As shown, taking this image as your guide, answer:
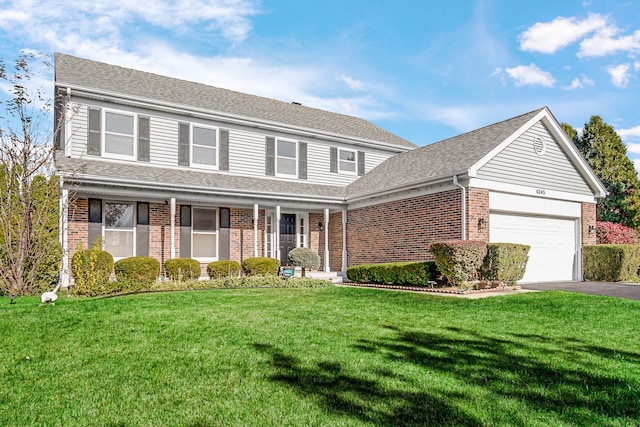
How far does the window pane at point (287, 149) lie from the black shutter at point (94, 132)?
668 cm

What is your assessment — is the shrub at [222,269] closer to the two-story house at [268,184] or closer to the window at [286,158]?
the two-story house at [268,184]

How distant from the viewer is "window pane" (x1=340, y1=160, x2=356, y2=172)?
19.5 metres

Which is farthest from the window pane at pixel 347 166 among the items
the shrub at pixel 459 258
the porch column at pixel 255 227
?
the shrub at pixel 459 258

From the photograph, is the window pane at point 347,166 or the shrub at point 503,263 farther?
the window pane at point 347,166

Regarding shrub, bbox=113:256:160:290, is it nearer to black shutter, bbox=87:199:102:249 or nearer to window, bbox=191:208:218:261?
black shutter, bbox=87:199:102:249

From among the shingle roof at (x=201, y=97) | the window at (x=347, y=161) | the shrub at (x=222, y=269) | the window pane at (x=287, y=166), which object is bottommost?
the shrub at (x=222, y=269)

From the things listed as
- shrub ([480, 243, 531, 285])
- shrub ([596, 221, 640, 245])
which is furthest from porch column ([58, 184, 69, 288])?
shrub ([596, 221, 640, 245])

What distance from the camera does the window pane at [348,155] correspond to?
64.4 feet

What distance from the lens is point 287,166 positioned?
18094 millimetres

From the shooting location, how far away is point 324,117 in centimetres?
2116

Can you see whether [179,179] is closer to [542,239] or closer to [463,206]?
[463,206]

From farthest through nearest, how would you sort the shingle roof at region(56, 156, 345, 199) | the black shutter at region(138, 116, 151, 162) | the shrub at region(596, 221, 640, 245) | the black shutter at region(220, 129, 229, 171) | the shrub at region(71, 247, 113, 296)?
the shrub at region(596, 221, 640, 245) → the black shutter at region(220, 129, 229, 171) → the black shutter at region(138, 116, 151, 162) → the shingle roof at region(56, 156, 345, 199) → the shrub at region(71, 247, 113, 296)

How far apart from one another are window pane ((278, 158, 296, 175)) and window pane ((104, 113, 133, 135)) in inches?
227

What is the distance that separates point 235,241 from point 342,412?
13711 mm
